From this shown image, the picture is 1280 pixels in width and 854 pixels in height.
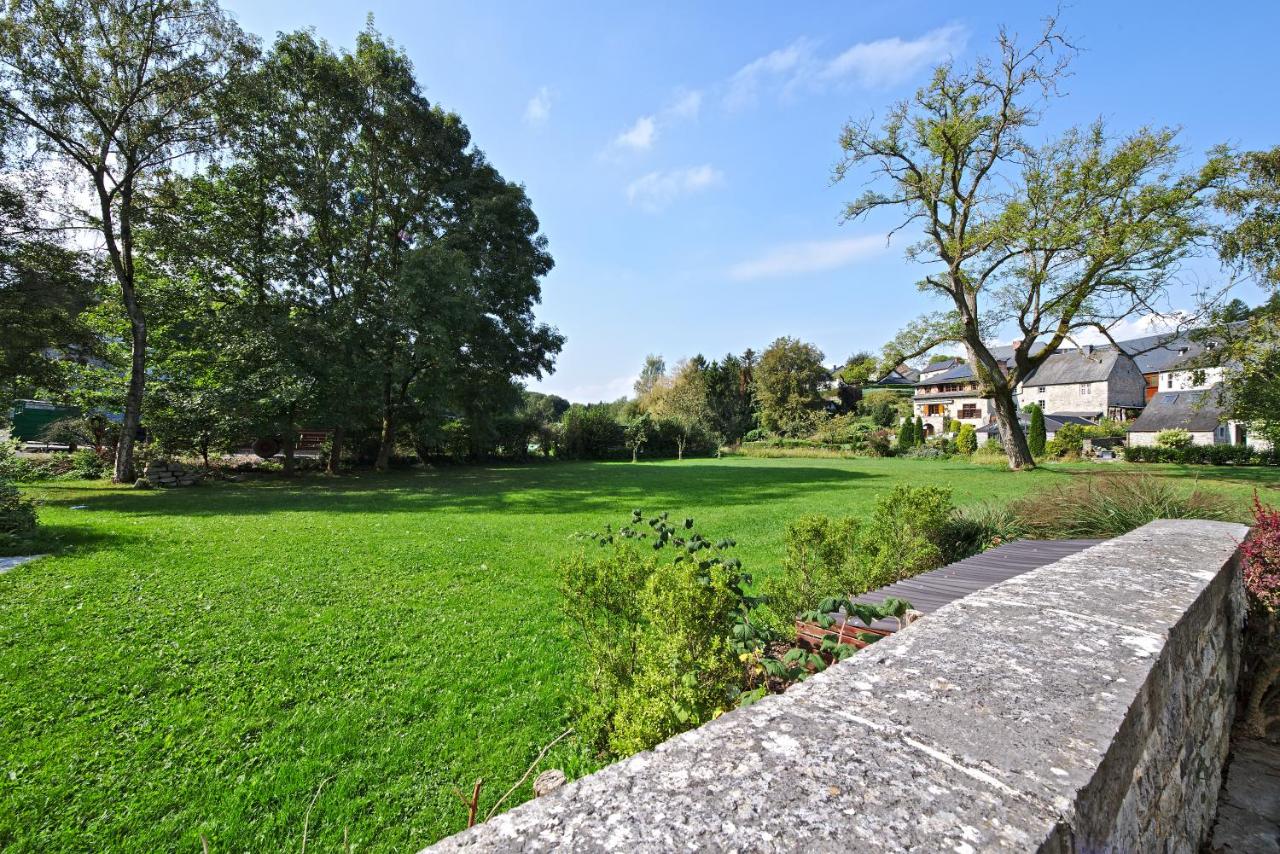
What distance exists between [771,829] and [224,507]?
13.0 meters

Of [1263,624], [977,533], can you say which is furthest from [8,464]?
[1263,624]

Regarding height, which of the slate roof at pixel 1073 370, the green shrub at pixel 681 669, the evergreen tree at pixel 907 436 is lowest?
the green shrub at pixel 681 669

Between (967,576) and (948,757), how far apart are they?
306 centimetres

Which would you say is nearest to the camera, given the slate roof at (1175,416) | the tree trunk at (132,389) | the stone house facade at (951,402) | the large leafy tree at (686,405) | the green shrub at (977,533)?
the green shrub at (977,533)

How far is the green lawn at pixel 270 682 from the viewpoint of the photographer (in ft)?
7.69

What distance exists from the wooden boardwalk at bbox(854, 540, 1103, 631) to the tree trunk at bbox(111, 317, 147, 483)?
17442 millimetres

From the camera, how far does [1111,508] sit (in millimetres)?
5223

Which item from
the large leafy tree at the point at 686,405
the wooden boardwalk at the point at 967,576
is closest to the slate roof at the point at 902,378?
the large leafy tree at the point at 686,405

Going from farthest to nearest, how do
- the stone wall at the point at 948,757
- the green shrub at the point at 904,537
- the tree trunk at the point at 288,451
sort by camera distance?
the tree trunk at the point at 288,451 → the green shrub at the point at 904,537 → the stone wall at the point at 948,757

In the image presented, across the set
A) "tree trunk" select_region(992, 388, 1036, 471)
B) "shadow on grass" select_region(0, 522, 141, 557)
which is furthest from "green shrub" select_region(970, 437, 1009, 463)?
"shadow on grass" select_region(0, 522, 141, 557)

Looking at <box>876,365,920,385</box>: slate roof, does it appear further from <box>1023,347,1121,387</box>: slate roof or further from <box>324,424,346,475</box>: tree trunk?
<box>324,424,346,475</box>: tree trunk

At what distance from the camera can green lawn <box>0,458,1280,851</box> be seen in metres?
2.34

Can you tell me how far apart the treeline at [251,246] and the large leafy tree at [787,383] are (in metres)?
25.5

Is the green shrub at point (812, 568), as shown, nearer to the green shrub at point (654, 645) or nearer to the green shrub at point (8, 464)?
the green shrub at point (654, 645)
